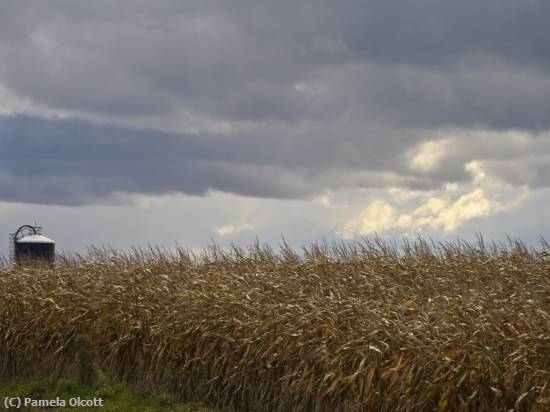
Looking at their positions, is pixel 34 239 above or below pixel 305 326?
above

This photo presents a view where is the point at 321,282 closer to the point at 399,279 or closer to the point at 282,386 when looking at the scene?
the point at 399,279

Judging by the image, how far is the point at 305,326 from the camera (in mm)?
14062

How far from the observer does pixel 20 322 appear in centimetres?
2000

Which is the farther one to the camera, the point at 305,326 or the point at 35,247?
the point at 35,247

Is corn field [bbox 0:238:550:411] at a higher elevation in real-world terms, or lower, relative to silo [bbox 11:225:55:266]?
lower

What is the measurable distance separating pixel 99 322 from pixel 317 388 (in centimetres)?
647

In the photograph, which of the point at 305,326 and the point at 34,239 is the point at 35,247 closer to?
the point at 34,239

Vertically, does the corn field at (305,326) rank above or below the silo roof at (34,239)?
below

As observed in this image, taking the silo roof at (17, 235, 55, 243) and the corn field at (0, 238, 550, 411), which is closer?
the corn field at (0, 238, 550, 411)

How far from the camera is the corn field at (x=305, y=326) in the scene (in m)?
11.8

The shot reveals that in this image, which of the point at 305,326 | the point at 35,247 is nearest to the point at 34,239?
the point at 35,247

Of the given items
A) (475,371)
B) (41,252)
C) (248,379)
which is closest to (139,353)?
(248,379)

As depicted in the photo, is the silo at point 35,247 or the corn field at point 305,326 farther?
the silo at point 35,247

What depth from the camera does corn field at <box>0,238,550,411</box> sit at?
464 inches
